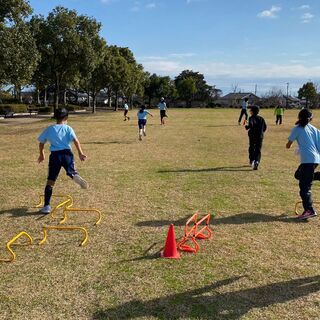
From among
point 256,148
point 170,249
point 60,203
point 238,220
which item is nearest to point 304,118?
point 238,220

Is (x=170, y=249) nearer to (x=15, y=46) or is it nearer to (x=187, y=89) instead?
(x=15, y=46)

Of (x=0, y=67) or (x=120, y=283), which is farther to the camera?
(x=0, y=67)

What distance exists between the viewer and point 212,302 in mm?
4066

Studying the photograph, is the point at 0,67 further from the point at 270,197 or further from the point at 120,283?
the point at 120,283

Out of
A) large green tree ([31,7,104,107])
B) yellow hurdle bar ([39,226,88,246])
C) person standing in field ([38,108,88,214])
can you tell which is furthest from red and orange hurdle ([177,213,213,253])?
large green tree ([31,7,104,107])

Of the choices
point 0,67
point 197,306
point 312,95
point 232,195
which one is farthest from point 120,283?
point 312,95

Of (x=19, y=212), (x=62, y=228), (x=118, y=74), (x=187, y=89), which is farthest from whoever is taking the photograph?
(x=187, y=89)

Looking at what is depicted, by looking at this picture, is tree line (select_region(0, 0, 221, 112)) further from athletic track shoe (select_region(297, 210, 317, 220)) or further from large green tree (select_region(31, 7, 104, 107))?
athletic track shoe (select_region(297, 210, 317, 220))

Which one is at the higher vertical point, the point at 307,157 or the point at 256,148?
the point at 307,157

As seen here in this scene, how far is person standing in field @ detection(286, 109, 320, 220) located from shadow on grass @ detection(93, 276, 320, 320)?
8.25 feet

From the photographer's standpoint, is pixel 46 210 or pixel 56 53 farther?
pixel 56 53

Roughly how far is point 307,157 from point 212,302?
11.8 feet

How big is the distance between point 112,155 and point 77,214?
7.23 meters

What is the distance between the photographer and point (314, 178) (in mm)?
6938
